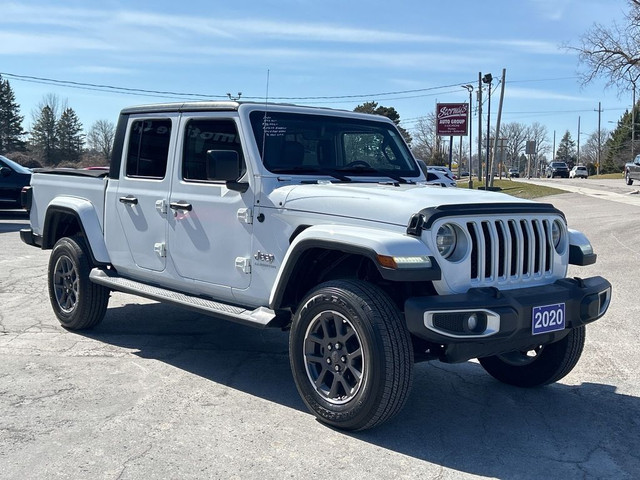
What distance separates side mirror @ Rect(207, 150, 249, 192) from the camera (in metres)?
4.97

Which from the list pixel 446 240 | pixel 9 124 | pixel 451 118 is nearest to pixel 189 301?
pixel 446 240

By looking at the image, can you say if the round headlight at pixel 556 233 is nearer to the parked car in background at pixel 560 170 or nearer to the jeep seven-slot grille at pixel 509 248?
the jeep seven-slot grille at pixel 509 248

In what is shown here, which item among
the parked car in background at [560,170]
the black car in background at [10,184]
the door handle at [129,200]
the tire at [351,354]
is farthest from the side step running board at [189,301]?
the parked car in background at [560,170]

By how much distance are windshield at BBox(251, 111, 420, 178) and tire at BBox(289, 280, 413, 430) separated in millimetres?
1257

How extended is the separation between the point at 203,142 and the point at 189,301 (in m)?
1.23

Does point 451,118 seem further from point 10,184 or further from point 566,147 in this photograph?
point 566,147

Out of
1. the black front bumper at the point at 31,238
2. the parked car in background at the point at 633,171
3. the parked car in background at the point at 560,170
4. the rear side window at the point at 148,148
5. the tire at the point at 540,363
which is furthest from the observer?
the parked car in background at the point at 560,170

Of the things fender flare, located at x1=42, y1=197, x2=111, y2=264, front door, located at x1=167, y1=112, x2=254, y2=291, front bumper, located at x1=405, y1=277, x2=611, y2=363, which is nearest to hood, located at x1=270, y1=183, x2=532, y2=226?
front door, located at x1=167, y1=112, x2=254, y2=291

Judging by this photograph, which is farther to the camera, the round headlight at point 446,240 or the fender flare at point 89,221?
the fender flare at point 89,221

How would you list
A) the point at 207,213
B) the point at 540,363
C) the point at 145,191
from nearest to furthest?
the point at 540,363 → the point at 207,213 → the point at 145,191

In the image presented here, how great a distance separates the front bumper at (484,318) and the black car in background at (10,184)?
52.4 feet

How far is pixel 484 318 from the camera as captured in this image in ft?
13.2

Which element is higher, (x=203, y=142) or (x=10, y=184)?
(x=203, y=142)

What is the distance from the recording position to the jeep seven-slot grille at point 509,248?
168 inches
